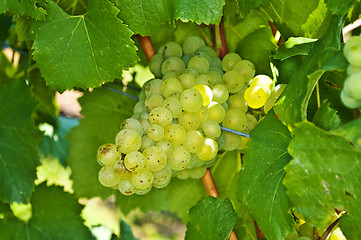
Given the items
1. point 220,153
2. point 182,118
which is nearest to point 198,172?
point 220,153

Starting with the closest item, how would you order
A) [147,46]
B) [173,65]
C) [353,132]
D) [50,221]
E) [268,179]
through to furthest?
[353,132]
[268,179]
[173,65]
[147,46]
[50,221]

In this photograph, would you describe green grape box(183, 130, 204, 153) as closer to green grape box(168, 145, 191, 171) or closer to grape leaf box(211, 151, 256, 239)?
green grape box(168, 145, 191, 171)

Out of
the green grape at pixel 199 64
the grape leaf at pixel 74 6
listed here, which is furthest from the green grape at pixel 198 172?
the grape leaf at pixel 74 6

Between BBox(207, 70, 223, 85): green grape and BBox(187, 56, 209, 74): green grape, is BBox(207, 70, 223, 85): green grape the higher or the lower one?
the lower one

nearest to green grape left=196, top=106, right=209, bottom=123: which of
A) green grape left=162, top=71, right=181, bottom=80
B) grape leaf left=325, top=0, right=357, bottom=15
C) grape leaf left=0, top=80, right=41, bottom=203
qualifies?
Answer: green grape left=162, top=71, right=181, bottom=80

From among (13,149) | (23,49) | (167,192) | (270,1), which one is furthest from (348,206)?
(23,49)

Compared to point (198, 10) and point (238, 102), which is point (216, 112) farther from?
point (198, 10)
